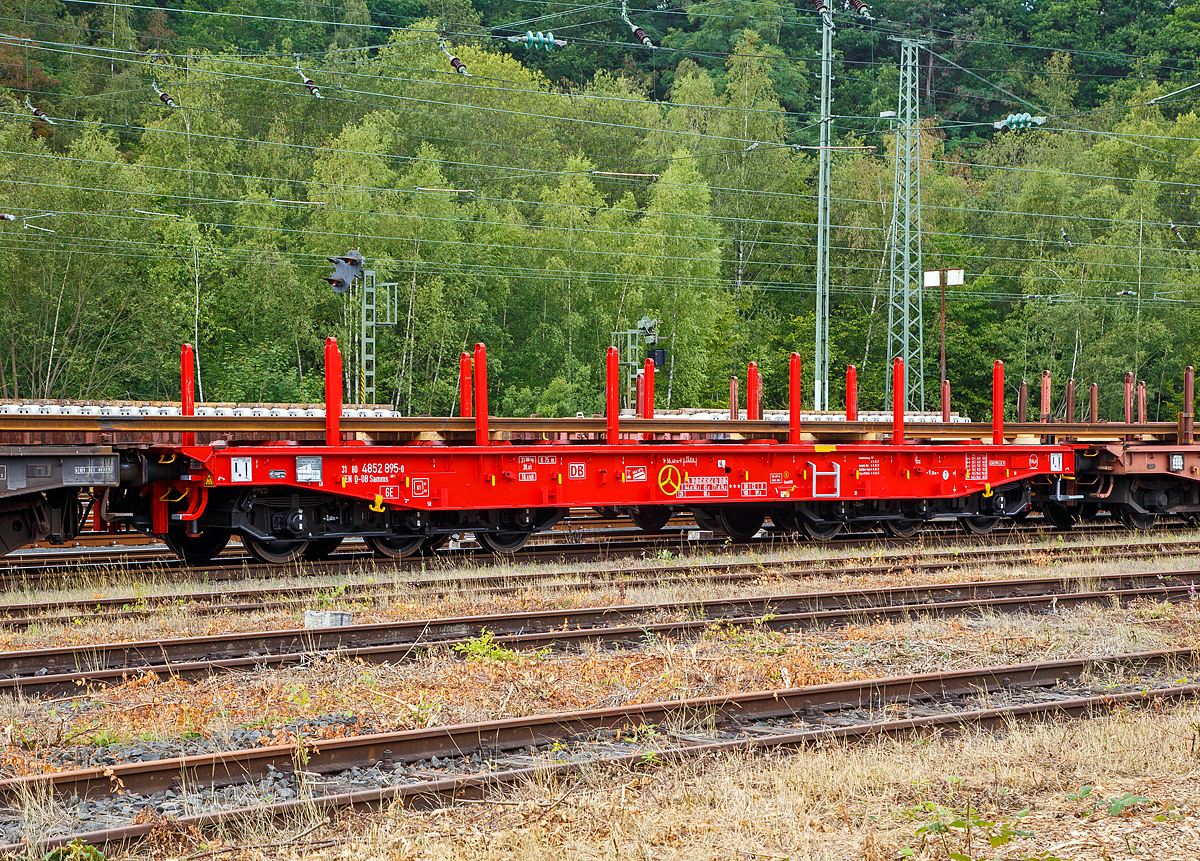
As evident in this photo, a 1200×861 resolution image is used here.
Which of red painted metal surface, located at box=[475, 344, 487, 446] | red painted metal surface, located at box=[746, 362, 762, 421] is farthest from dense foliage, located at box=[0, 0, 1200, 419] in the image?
red painted metal surface, located at box=[475, 344, 487, 446]

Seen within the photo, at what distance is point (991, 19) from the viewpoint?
227ft

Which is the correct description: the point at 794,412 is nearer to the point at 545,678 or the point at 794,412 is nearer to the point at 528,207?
the point at 545,678

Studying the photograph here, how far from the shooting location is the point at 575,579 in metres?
13.0

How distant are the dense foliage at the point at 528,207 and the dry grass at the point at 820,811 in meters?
23.2

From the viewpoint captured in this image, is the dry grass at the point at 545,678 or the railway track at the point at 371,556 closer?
the dry grass at the point at 545,678

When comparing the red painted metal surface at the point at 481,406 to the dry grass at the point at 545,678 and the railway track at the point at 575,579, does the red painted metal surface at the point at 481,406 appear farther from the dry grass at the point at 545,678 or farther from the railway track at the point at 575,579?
the dry grass at the point at 545,678

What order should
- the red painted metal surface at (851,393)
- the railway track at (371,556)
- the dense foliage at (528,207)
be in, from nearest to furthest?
1. the railway track at (371,556)
2. the red painted metal surface at (851,393)
3. the dense foliage at (528,207)

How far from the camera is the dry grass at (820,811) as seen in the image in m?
4.92

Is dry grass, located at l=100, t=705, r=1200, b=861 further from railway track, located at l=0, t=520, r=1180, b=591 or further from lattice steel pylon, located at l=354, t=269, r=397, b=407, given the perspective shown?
lattice steel pylon, located at l=354, t=269, r=397, b=407

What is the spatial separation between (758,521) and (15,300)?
26.8 metres

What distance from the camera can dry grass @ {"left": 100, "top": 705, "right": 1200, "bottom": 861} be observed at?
4922 mm

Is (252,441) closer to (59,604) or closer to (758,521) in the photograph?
(59,604)

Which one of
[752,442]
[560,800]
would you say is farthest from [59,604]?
[752,442]

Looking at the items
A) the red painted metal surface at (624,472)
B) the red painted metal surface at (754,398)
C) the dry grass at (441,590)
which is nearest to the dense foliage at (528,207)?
the red painted metal surface at (754,398)
